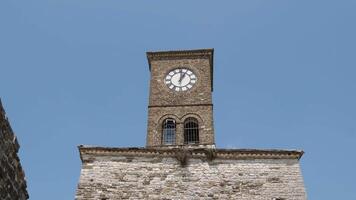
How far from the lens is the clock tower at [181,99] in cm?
2003

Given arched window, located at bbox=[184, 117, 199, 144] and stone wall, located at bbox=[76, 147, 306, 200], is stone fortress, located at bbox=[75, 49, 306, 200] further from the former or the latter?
arched window, located at bbox=[184, 117, 199, 144]

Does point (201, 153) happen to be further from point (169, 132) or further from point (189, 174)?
A: point (169, 132)

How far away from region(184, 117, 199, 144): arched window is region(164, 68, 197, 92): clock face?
1.90 metres

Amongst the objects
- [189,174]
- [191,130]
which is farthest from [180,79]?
[189,174]

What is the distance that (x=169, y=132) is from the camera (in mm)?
20453

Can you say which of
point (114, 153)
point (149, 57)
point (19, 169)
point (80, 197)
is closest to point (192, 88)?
point (149, 57)

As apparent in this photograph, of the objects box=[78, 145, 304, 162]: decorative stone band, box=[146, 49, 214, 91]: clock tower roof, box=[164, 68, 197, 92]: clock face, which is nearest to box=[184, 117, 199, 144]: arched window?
box=[164, 68, 197, 92]: clock face

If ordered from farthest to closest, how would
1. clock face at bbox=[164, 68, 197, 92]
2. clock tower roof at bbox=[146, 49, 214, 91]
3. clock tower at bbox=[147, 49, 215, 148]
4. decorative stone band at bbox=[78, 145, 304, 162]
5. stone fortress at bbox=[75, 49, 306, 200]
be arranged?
clock tower roof at bbox=[146, 49, 214, 91] → clock face at bbox=[164, 68, 197, 92] → clock tower at bbox=[147, 49, 215, 148] → decorative stone band at bbox=[78, 145, 304, 162] → stone fortress at bbox=[75, 49, 306, 200]

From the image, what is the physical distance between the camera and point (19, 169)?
559 cm

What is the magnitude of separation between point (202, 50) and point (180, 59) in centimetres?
122

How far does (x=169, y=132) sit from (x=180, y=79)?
3037 millimetres

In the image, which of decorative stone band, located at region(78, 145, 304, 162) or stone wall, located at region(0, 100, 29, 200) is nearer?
stone wall, located at region(0, 100, 29, 200)

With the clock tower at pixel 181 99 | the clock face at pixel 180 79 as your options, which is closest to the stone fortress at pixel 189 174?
the clock tower at pixel 181 99

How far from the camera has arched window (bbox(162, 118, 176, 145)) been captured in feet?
65.9
